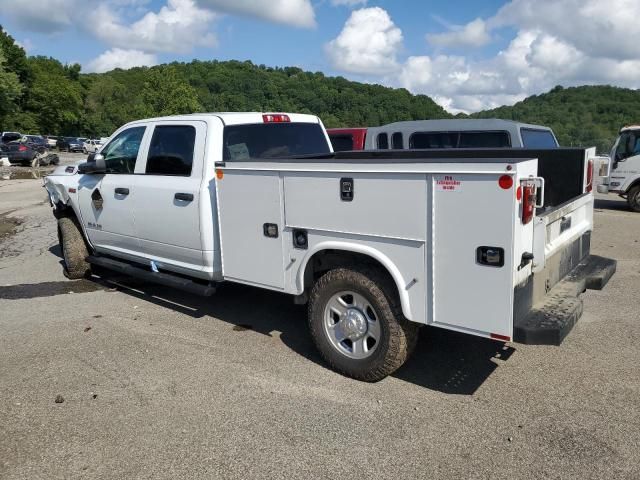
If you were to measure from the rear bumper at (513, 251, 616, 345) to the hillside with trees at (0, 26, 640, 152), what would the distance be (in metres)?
26.3

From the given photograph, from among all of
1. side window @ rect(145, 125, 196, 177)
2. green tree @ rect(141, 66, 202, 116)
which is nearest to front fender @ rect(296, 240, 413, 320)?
side window @ rect(145, 125, 196, 177)

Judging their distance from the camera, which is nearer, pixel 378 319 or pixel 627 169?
pixel 378 319

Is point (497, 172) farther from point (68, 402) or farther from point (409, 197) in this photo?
point (68, 402)

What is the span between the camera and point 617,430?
138 inches

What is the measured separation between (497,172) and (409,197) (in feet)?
1.97

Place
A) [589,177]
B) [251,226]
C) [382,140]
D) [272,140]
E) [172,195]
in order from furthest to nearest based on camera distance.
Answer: [382,140], [272,140], [172,195], [589,177], [251,226]

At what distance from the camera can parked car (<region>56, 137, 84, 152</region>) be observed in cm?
5822

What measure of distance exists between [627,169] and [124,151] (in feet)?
40.8

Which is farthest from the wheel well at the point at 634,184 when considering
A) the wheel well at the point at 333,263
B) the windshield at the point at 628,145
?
the wheel well at the point at 333,263

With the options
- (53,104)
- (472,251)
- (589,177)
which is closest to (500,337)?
→ (472,251)

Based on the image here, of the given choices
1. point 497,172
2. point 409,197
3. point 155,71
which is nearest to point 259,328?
point 409,197

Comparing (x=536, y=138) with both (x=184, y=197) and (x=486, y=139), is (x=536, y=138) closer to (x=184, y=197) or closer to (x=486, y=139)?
(x=486, y=139)

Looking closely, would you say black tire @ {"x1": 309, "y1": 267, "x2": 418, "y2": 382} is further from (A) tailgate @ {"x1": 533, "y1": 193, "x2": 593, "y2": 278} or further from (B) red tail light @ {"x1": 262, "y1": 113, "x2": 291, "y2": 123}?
(B) red tail light @ {"x1": 262, "y1": 113, "x2": 291, "y2": 123}

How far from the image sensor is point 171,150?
566 cm
